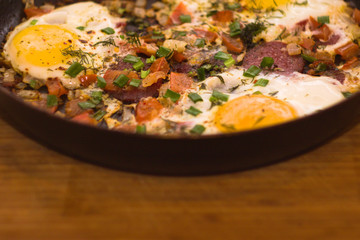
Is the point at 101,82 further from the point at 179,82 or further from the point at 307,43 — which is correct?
the point at 307,43

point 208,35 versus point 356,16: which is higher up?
point 356,16

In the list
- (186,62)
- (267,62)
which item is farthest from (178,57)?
(267,62)

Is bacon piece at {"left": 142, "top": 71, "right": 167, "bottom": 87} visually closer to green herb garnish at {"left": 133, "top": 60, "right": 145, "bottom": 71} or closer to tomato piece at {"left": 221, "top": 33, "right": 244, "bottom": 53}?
green herb garnish at {"left": 133, "top": 60, "right": 145, "bottom": 71}

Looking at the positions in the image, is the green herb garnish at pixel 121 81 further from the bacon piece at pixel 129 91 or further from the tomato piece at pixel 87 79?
the tomato piece at pixel 87 79

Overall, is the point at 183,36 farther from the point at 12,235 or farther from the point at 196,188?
the point at 12,235

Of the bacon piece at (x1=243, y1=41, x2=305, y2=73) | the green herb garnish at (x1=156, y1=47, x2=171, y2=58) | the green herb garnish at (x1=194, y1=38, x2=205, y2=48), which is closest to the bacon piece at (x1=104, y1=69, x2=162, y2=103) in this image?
the green herb garnish at (x1=156, y1=47, x2=171, y2=58)
